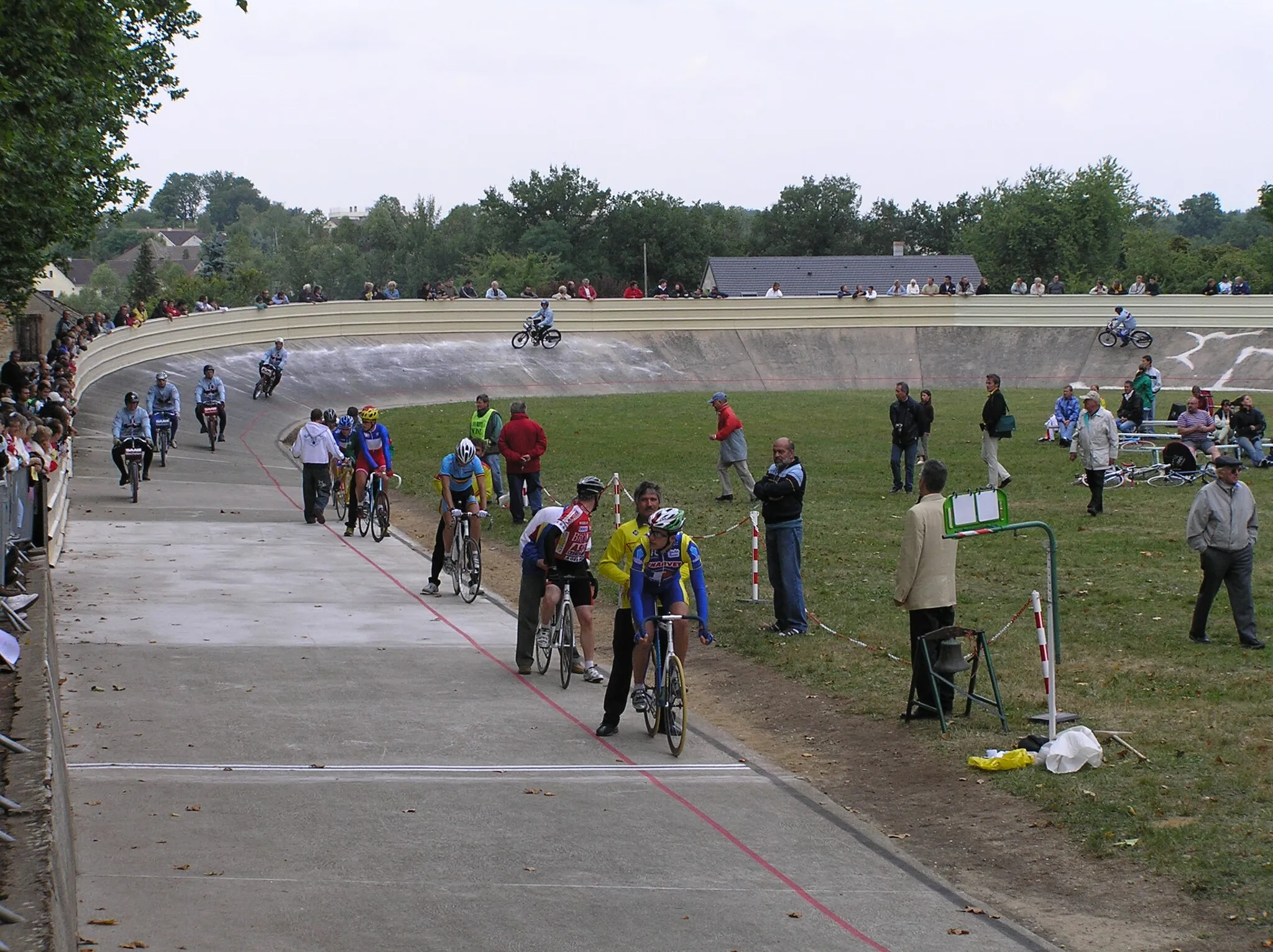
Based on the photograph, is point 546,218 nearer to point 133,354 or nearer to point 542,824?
point 133,354

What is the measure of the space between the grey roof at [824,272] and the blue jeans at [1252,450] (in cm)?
6643

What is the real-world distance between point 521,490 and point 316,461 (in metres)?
3.12

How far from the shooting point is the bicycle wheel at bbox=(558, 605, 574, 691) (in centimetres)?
1218

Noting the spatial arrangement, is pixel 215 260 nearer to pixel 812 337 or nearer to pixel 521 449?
pixel 812 337

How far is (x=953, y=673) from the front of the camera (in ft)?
34.9

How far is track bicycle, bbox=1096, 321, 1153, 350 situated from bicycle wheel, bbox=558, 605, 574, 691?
41.2 m

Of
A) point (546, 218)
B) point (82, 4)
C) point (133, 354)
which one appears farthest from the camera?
point (546, 218)

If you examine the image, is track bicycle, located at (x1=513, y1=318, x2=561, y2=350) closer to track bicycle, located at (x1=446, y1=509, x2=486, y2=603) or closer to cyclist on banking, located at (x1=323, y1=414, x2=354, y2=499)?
cyclist on banking, located at (x1=323, y1=414, x2=354, y2=499)

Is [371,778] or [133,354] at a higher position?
[133,354]

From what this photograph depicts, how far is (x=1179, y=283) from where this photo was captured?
97.4 metres

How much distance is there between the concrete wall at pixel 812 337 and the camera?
47.0 meters

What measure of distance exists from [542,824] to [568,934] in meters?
1.73

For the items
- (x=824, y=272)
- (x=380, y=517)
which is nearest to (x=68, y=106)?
(x=380, y=517)

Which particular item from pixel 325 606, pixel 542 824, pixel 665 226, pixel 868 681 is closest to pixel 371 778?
pixel 542 824
